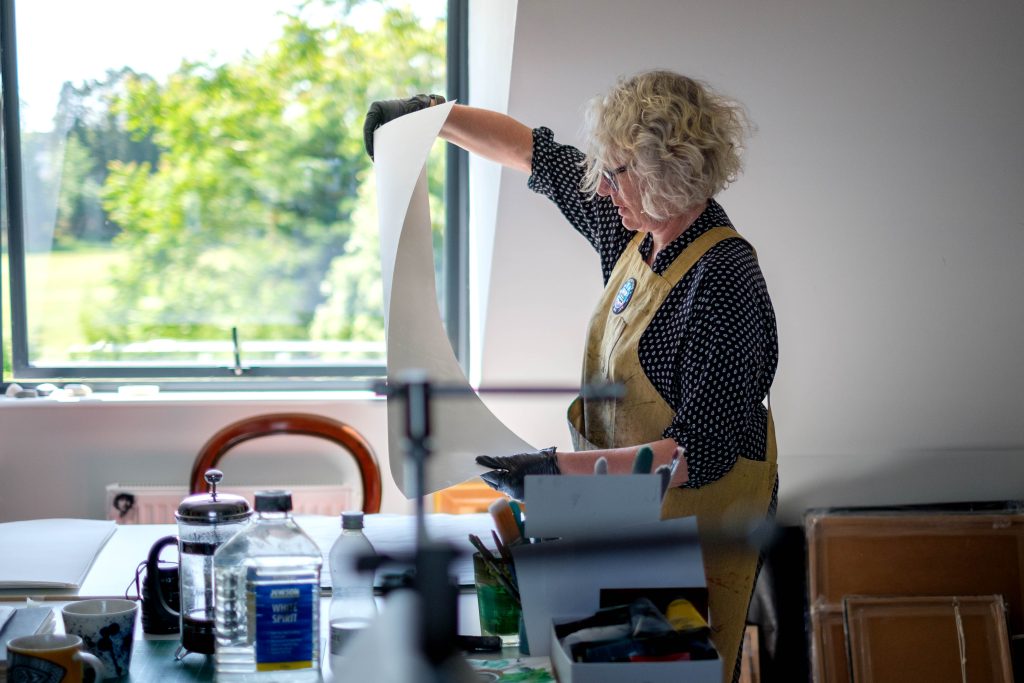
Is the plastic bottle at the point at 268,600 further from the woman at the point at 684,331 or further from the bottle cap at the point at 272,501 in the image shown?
the woman at the point at 684,331

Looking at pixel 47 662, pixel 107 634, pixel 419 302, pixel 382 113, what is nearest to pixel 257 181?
pixel 382 113

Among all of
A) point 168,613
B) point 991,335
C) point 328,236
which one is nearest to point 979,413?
point 991,335

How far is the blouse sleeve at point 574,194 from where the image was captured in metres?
2.02

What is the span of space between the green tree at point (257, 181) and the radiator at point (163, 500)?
0.49 m

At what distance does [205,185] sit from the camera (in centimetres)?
304

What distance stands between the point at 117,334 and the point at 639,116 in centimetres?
197

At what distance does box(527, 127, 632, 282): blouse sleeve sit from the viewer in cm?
202

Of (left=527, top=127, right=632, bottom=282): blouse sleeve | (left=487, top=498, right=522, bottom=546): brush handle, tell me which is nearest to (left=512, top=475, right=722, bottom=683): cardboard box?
(left=487, top=498, right=522, bottom=546): brush handle

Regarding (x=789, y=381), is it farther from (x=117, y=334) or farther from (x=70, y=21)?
(x=70, y=21)

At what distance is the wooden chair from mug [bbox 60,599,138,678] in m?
1.34

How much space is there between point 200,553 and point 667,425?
2.43 ft

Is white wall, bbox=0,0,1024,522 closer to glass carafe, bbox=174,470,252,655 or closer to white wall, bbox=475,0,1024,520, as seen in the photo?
white wall, bbox=475,0,1024,520

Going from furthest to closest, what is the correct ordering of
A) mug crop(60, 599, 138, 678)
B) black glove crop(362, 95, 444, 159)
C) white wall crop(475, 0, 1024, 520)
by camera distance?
white wall crop(475, 0, 1024, 520) < black glove crop(362, 95, 444, 159) < mug crop(60, 599, 138, 678)

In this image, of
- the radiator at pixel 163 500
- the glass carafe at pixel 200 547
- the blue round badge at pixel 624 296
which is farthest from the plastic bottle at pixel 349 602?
the radiator at pixel 163 500
